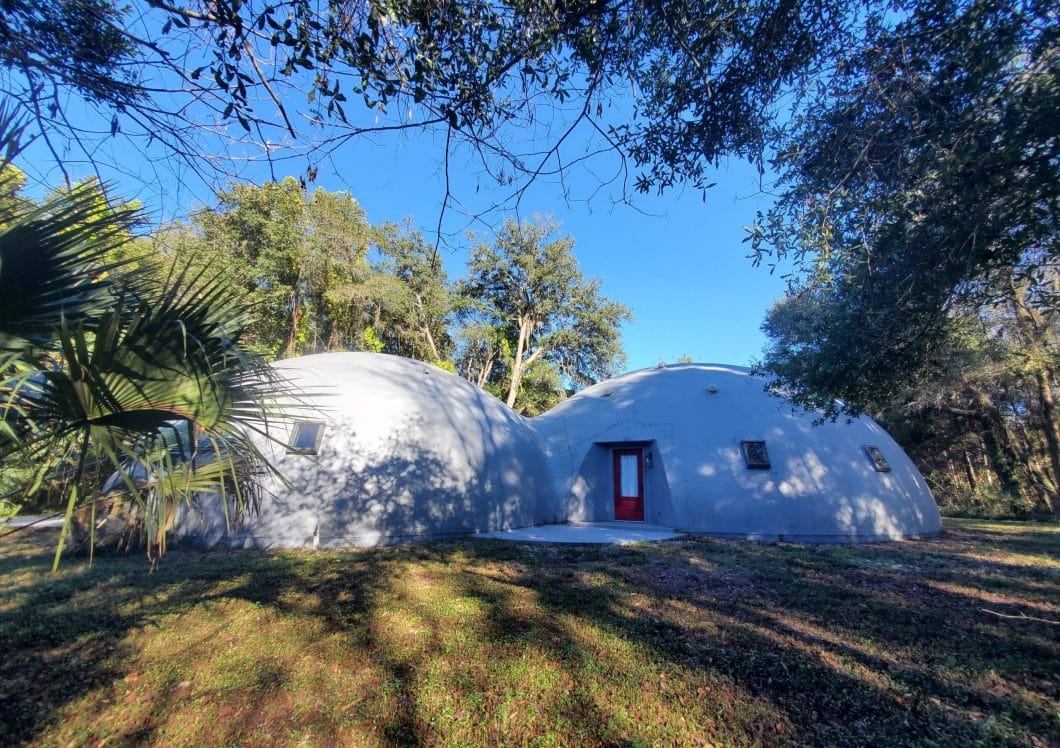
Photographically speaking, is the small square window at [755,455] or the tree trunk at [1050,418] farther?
the tree trunk at [1050,418]

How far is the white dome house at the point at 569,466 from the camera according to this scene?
8.59 metres

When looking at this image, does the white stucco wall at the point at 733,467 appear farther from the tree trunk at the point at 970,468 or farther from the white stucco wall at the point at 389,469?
the tree trunk at the point at 970,468

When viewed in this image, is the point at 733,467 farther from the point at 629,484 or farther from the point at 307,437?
Result: the point at 307,437

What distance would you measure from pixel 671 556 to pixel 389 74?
7913 mm

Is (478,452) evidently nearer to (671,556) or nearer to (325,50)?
(671,556)

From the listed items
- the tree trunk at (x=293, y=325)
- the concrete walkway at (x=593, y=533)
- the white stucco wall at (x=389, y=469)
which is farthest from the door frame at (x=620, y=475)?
the tree trunk at (x=293, y=325)

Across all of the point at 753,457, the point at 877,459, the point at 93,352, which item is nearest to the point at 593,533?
the point at 753,457

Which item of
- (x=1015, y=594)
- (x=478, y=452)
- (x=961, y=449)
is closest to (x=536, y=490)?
(x=478, y=452)

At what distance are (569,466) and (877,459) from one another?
786cm

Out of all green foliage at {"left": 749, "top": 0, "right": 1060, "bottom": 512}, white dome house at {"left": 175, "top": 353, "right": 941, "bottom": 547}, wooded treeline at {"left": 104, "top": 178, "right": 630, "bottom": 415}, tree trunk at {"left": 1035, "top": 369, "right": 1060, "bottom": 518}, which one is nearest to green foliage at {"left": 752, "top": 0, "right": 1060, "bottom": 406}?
green foliage at {"left": 749, "top": 0, "right": 1060, "bottom": 512}

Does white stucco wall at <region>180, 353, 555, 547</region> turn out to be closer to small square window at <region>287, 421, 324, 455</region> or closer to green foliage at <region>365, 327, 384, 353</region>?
small square window at <region>287, 421, 324, 455</region>

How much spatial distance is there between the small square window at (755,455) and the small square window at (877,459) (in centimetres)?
281

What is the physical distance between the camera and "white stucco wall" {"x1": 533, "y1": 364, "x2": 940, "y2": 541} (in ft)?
34.6

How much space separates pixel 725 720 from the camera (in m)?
3.02
